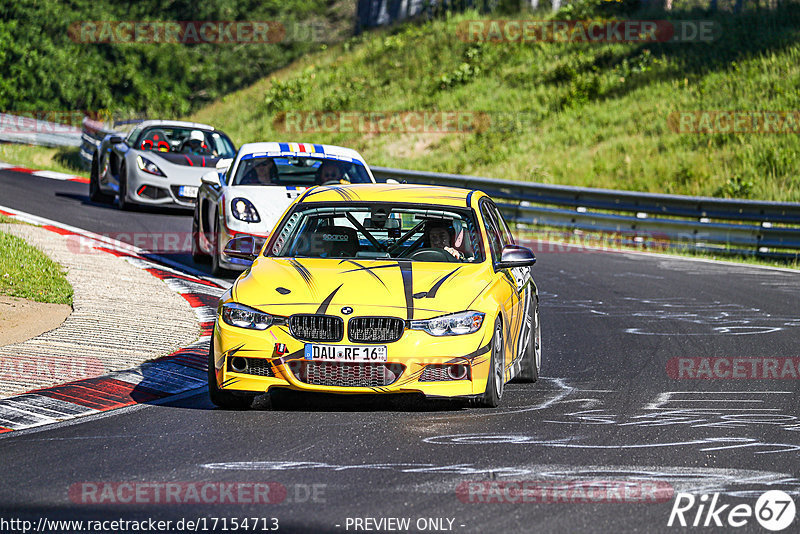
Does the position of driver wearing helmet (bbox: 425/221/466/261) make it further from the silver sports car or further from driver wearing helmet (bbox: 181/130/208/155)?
driver wearing helmet (bbox: 181/130/208/155)

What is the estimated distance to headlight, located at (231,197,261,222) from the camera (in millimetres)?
13305

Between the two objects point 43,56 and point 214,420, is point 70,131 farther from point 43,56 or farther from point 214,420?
point 214,420

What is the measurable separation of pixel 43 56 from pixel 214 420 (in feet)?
157

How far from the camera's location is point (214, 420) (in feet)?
24.1

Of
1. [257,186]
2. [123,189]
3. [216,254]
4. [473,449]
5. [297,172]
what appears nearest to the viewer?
[473,449]

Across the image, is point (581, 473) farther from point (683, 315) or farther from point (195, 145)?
point (195, 145)

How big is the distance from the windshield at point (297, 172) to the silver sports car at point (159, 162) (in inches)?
200

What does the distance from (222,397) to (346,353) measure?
3.01 feet

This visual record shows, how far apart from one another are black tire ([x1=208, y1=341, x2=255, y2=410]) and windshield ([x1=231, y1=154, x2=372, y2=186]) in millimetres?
6506

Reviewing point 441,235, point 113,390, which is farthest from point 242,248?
point 113,390

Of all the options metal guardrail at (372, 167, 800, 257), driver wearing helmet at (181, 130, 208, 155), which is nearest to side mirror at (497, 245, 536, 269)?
metal guardrail at (372, 167, 800, 257)

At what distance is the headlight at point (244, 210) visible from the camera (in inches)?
524

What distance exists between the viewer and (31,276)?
12.3 metres

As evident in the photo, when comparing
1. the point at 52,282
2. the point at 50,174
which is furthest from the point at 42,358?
the point at 50,174
